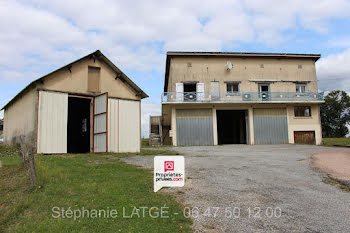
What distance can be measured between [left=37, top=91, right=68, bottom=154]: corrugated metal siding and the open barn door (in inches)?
67.2

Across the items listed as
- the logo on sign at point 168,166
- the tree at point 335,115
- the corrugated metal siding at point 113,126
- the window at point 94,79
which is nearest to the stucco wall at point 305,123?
the corrugated metal siding at point 113,126

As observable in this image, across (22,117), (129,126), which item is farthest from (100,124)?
(22,117)

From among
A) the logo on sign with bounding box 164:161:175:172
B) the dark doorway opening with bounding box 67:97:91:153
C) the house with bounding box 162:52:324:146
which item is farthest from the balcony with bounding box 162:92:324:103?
the logo on sign with bounding box 164:161:175:172

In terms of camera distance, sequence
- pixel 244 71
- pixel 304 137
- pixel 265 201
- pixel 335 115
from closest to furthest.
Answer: pixel 265 201 < pixel 304 137 < pixel 244 71 < pixel 335 115

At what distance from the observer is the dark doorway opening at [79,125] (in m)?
17.0

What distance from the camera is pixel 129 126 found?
1466 cm

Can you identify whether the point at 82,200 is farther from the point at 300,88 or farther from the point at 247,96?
the point at 300,88

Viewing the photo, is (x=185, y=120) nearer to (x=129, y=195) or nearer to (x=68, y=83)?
(x=68, y=83)

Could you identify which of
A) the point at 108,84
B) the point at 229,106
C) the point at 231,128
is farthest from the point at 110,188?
the point at 231,128

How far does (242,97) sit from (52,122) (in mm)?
17148

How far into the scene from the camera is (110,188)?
18.7 feet

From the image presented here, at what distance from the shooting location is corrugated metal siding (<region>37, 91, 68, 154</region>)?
12.0 metres

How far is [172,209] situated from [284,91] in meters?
23.5

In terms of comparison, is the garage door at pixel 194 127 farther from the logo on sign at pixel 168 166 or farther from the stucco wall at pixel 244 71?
the logo on sign at pixel 168 166
